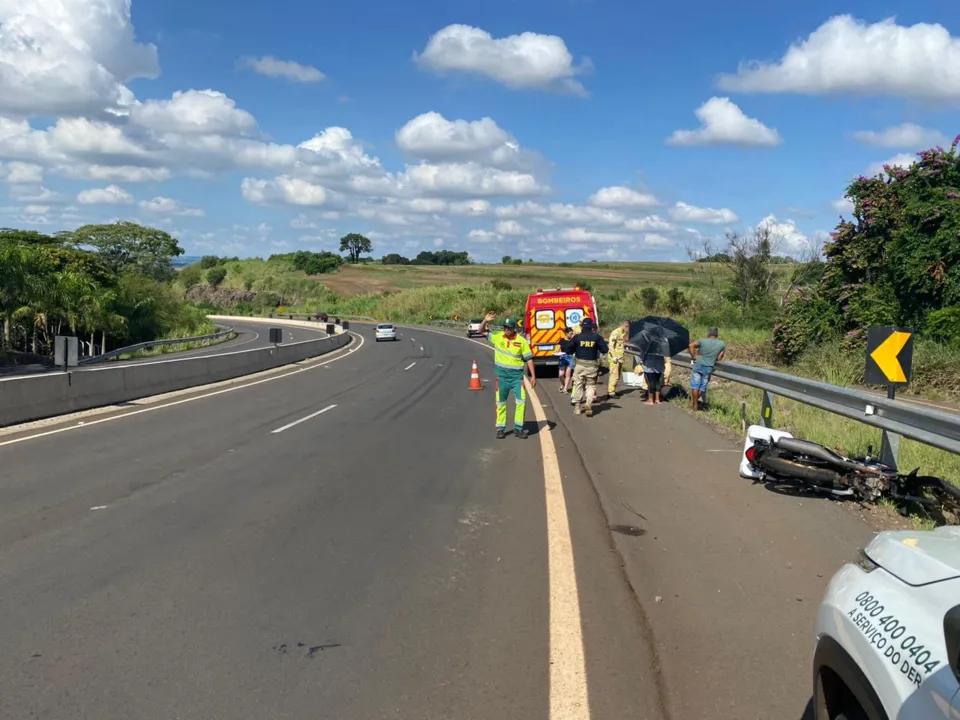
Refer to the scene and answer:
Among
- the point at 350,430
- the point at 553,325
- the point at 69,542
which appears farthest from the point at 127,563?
the point at 553,325

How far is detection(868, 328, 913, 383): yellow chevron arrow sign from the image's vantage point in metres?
8.11

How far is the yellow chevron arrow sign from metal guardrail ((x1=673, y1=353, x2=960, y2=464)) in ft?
0.88

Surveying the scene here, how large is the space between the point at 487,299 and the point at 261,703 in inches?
3238

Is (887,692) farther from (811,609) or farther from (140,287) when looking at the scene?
(140,287)

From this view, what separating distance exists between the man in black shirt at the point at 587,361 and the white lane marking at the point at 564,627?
6601 mm

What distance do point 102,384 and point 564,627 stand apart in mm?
13695

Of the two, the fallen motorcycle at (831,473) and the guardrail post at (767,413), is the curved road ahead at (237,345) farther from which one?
the fallen motorcycle at (831,473)

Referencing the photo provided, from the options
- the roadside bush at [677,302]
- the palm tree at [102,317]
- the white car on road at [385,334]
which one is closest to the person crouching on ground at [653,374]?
the white car on road at [385,334]

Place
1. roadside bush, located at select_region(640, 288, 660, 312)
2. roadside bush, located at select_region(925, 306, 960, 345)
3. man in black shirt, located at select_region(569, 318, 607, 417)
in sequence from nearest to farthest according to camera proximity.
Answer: man in black shirt, located at select_region(569, 318, 607, 417) → roadside bush, located at select_region(925, 306, 960, 345) → roadside bush, located at select_region(640, 288, 660, 312)

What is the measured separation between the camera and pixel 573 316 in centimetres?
2255

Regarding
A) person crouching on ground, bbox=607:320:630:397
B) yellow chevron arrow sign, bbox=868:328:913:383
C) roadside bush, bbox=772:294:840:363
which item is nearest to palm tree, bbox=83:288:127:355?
roadside bush, bbox=772:294:840:363

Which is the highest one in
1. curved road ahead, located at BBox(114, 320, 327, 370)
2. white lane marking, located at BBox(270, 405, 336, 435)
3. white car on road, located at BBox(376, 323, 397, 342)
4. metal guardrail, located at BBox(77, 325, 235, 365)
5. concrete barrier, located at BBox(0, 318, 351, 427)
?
concrete barrier, located at BBox(0, 318, 351, 427)

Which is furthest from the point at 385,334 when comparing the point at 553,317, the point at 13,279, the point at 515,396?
the point at 515,396

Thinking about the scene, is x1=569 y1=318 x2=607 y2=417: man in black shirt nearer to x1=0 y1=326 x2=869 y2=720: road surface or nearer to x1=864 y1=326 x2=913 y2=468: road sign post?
x1=0 y1=326 x2=869 y2=720: road surface
